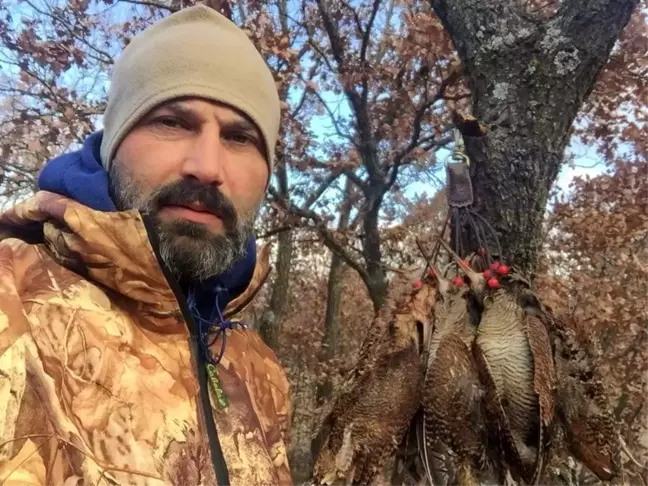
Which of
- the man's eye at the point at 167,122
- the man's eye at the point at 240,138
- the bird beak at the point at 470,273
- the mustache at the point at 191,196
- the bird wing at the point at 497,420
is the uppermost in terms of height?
the man's eye at the point at 240,138

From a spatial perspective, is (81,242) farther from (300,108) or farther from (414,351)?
(300,108)

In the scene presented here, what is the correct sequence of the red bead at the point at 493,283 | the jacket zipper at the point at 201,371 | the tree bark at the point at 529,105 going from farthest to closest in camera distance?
the tree bark at the point at 529,105 → the red bead at the point at 493,283 → the jacket zipper at the point at 201,371

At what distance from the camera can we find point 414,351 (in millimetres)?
1650

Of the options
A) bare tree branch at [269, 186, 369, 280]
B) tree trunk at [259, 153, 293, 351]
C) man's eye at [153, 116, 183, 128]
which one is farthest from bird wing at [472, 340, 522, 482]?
tree trunk at [259, 153, 293, 351]

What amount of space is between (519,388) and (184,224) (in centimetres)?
101

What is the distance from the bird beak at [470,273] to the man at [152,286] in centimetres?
63

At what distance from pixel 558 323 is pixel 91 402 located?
1.23 metres

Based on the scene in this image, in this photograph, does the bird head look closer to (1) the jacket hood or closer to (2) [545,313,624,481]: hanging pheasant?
(2) [545,313,624,481]: hanging pheasant

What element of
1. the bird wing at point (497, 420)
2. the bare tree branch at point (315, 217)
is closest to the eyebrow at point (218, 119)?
the bird wing at point (497, 420)

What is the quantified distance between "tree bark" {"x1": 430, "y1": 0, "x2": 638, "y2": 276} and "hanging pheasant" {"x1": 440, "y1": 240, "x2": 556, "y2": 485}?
1.67ft

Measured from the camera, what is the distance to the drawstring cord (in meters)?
1.75

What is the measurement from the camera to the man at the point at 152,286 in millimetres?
1306

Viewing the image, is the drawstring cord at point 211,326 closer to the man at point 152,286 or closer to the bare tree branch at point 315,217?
the man at point 152,286

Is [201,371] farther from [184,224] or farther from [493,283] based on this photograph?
[493,283]
